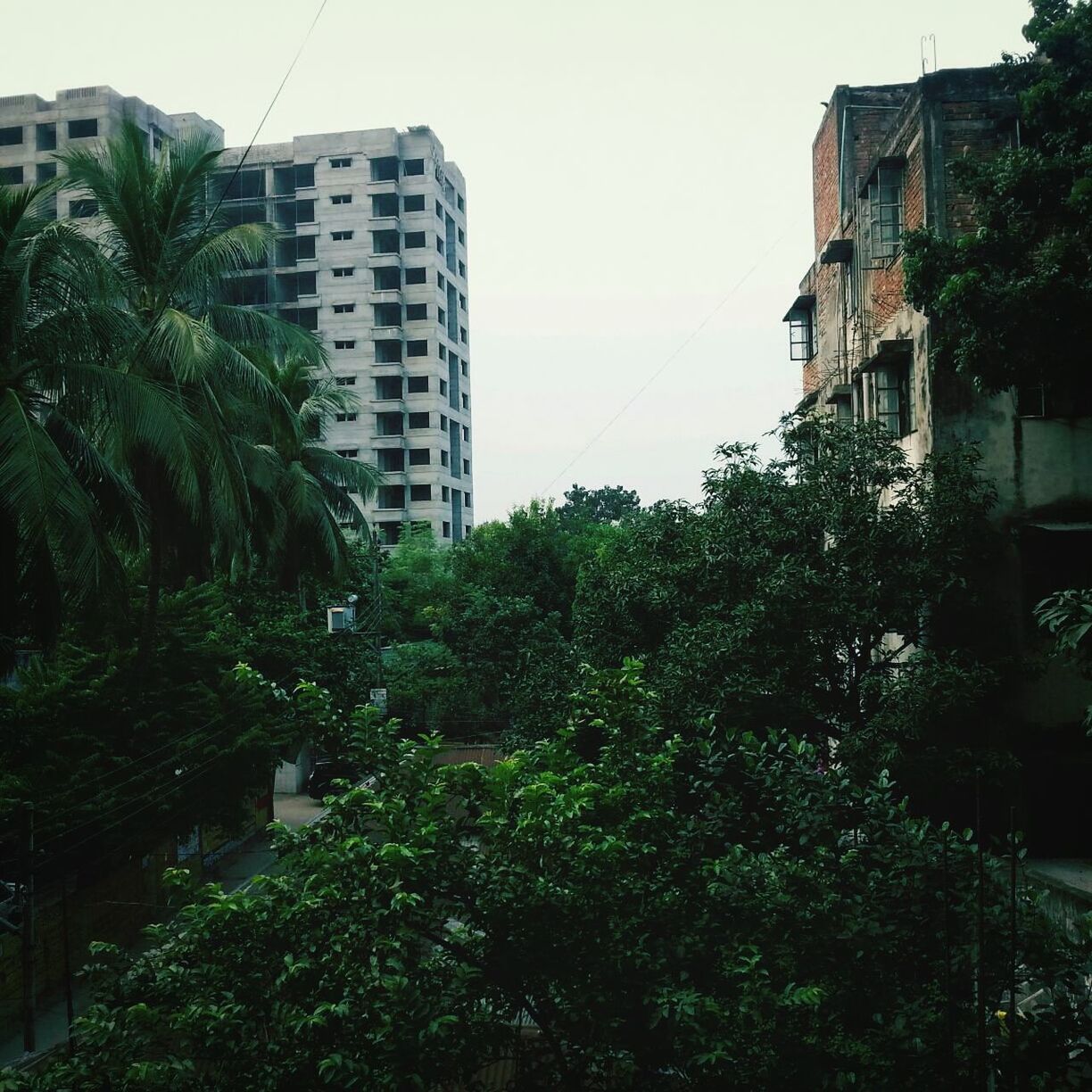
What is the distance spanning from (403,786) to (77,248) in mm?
8946

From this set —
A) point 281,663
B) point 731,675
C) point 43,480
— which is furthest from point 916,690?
point 281,663

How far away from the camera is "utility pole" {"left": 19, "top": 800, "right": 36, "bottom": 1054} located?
1450 centimetres

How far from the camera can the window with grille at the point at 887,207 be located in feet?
62.0

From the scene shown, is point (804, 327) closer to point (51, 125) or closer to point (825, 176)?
point (825, 176)

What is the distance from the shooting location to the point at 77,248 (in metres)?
13.1

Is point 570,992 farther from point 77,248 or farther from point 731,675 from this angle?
point 77,248

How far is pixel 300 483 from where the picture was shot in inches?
1012

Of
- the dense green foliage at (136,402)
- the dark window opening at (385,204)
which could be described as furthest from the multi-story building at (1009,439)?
the dark window opening at (385,204)

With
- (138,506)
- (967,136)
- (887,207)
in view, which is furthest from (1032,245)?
(138,506)

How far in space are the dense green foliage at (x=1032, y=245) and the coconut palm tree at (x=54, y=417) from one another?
10.8 m

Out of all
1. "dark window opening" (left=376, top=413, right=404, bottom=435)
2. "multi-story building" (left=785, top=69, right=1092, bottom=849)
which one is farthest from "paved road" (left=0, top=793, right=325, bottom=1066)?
"dark window opening" (left=376, top=413, right=404, bottom=435)

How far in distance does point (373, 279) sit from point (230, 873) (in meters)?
40.2

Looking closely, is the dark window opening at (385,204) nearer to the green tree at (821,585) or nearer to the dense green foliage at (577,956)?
the green tree at (821,585)

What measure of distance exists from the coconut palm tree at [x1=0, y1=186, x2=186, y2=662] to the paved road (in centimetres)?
411
